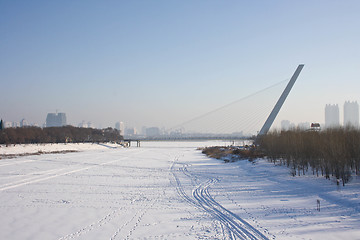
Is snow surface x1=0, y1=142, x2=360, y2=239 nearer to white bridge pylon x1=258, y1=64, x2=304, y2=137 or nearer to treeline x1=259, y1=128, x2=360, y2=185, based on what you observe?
treeline x1=259, y1=128, x2=360, y2=185

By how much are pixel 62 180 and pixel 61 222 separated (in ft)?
29.7

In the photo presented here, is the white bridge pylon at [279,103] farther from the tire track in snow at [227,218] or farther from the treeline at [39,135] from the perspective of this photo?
the treeline at [39,135]

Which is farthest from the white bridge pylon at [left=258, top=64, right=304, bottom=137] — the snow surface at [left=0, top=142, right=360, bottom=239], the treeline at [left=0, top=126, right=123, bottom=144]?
the treeline at [left=0, top=126, right=123, bottom=144]

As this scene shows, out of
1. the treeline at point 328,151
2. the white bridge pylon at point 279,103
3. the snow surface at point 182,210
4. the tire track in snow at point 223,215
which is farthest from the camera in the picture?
the white bridge pylon at point 279,103

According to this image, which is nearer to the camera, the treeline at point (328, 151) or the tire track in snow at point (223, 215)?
the tire track in snow at point (223, 215)

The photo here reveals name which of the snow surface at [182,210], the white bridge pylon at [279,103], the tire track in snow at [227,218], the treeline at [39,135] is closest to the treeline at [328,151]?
the snow surface at [182,210]

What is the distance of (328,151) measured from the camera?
1362 cm

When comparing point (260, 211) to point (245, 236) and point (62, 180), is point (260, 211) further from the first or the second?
point (62, 180)

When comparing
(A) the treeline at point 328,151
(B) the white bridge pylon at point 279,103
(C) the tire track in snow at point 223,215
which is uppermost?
(B) the white bridge pylon at point 279,103

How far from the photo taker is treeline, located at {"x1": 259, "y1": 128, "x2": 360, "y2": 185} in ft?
42.8

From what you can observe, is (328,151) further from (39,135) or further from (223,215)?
(39,135)

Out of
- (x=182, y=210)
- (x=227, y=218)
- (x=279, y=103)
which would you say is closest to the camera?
(x=227, y=218)

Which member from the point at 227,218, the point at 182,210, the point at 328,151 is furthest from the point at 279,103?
the point at 227,218

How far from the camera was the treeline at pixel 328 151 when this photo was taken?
1303 cm
